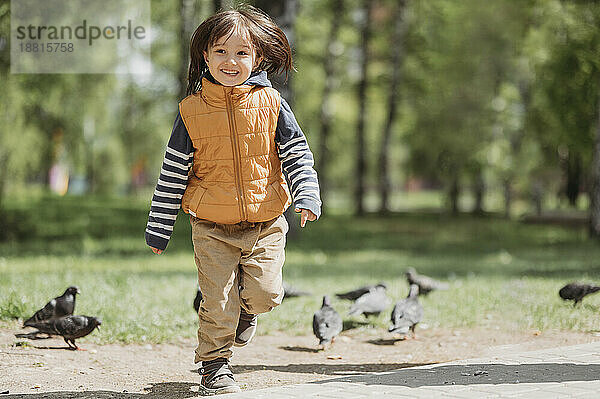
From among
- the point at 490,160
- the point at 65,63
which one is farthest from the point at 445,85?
A: the point at 65,63

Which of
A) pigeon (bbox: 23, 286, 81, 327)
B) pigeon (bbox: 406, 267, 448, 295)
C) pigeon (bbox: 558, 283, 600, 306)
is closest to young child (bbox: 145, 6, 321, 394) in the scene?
pigeon (bbox: 23, 286, 81, 327)

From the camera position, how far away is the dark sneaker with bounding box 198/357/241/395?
17.1 feet

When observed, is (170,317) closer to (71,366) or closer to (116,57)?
(71,366)

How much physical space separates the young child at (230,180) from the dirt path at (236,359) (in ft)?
2.14

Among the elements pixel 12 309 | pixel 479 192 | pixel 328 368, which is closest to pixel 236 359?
pixel 328 368

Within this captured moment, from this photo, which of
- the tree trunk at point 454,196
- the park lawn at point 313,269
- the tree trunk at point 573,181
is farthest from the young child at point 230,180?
the tree trunk at point 454,196

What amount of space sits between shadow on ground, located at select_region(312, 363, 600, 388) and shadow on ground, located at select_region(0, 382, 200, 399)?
0.91 meters

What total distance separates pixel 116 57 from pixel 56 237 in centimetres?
1022

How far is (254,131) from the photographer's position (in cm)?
517

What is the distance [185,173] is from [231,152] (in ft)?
1.00

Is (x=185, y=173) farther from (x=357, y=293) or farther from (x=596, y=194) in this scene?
(x=596, y=194)

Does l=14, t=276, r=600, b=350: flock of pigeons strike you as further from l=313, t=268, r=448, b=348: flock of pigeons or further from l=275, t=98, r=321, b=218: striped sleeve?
l=275, t=98, r=321, b=218: striped sleeve

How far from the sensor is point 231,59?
517 centimetres

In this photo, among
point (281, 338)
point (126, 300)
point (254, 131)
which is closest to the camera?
point (254, 131)
